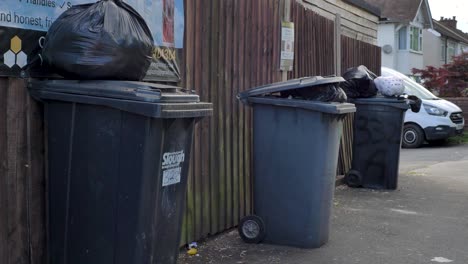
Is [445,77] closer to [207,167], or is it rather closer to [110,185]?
[207,167]

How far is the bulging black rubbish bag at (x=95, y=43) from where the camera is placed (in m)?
3.48

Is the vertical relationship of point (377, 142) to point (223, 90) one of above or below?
below

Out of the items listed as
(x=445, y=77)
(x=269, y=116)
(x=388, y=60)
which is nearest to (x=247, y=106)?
(x=269, y=116)

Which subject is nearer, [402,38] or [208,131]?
[208,131]

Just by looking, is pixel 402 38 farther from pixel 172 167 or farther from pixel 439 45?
pixel 172 167

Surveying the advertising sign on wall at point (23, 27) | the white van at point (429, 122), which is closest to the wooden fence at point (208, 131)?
the advertising sign on wall at point (23, 27)

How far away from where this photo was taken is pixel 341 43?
9.32m

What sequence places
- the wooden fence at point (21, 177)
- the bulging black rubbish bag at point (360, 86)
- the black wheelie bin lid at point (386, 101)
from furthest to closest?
the bulging black rubbish bag at point (360, 86) → the black wheelie bin lid at point (386, 101) → the wooden fence at point (21, 177)

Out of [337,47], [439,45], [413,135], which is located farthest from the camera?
[439,45]

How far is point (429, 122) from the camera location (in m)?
15.8

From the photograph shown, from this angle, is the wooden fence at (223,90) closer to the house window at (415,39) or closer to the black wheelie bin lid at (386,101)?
the black wheelie bin lid at (386,101)

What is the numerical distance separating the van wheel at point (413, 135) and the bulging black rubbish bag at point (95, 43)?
13556mm

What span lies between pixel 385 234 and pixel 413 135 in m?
10.7

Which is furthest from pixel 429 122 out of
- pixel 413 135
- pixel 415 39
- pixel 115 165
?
pixel 415 39
